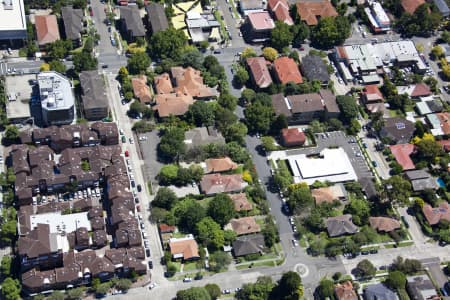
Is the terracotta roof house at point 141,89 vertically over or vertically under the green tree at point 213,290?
over

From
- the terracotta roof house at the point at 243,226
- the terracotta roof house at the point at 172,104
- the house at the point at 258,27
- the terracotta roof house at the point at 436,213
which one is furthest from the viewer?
the house at the point at 258,27

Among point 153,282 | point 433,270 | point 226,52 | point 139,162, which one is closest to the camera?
point 153,282

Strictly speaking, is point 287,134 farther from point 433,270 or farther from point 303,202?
point 433,270

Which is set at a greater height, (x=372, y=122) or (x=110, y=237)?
(x=372, y=122)

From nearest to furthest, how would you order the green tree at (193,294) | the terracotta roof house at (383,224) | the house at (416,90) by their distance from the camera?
the green tree at (193,294) → the terracotta roof house at (383,224) → the house at (416,90)

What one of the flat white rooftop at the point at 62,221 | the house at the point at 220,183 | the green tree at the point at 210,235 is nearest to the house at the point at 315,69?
the house at the point at 220,183

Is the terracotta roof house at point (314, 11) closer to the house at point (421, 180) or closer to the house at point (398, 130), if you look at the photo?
the house at point (398, 130)

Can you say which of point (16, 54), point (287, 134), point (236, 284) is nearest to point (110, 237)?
point (236, 284)

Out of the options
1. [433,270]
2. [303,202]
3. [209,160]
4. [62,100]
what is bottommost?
[433,270]
